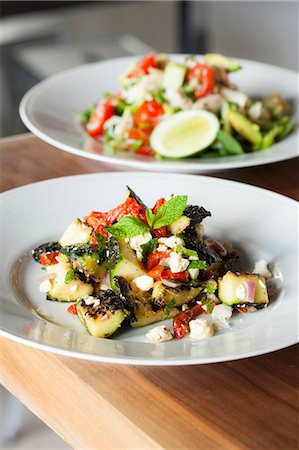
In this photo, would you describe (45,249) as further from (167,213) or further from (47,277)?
(167,213)

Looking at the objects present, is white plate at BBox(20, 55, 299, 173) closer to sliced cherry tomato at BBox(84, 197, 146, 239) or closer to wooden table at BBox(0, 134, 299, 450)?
sliced cherry tomato at BBox(84, 197, 146, 239)

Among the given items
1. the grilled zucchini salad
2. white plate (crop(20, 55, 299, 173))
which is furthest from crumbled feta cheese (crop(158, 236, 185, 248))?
white plate (crop(20, 55, 299, 173))

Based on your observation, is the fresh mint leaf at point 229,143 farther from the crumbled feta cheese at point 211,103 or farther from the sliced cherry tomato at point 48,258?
the sliced cherry tomato at point 48,258

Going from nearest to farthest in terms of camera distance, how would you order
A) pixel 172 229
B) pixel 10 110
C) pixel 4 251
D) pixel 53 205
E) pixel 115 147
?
pixel 172 229 < pixel 4 251 < pixel 53 205 < pixel 115 147 < pixel 10 110

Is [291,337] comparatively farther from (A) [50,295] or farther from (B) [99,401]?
(A) [50,295]

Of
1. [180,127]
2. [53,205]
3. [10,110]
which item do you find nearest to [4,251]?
[53,205]

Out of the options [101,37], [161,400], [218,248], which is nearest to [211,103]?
[218,248]
